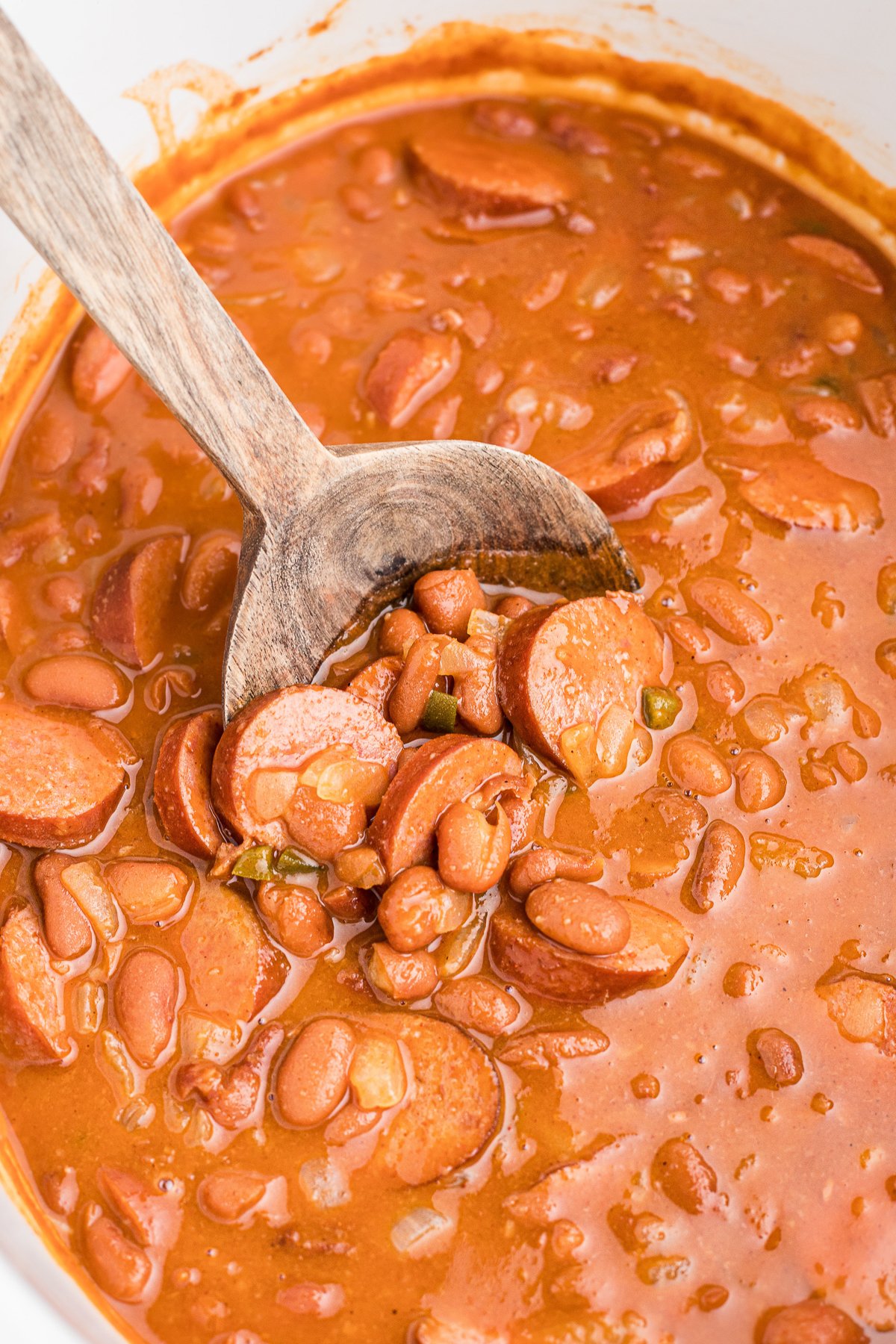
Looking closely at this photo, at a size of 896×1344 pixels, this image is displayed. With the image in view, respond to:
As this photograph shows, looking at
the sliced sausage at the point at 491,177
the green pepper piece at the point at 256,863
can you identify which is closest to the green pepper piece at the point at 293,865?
the green pepper piece at the point at 256,863

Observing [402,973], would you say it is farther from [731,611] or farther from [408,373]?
[408,373]

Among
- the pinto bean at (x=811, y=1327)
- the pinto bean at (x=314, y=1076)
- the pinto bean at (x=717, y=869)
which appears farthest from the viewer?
the pinto bean at (x=717, y=869)

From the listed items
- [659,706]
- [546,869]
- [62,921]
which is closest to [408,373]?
[659,706]

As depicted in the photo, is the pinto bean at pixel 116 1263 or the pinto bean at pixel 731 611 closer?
the pinto bean at pixel 116 1263

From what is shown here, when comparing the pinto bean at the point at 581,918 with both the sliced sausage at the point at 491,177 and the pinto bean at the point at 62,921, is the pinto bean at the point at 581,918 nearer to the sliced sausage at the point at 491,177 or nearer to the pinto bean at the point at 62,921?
the pinto bean at the point at 62,921

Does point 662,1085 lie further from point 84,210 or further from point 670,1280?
point 84,210

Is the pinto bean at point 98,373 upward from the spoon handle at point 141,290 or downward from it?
downward
